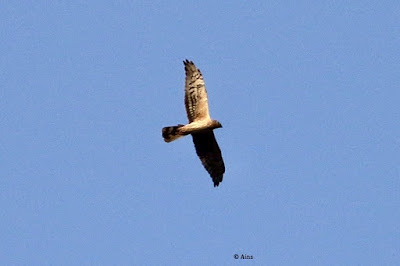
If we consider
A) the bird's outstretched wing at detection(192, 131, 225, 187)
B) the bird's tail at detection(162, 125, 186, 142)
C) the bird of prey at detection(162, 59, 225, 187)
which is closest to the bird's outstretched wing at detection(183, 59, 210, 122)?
the bird of prey at detection(162, 59, 225, 187)

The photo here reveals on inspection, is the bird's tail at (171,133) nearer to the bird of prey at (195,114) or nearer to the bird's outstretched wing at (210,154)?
the bird of prey at (195,114)

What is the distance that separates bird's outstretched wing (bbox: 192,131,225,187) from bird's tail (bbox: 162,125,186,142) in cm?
104

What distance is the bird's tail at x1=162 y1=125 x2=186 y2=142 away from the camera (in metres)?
35.2

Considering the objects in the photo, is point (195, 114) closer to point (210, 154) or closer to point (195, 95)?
point (195, 95)

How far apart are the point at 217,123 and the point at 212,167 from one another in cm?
194

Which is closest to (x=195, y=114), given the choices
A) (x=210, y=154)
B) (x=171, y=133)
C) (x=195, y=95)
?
(x=195, y=95)

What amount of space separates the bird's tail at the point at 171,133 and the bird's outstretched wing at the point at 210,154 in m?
1.04

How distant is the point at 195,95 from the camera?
35.7 m

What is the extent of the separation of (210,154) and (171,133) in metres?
1.88

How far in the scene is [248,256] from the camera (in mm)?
35469

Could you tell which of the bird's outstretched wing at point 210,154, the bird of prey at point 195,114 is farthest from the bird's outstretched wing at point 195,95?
the bird's outstretched wing at point 210,154

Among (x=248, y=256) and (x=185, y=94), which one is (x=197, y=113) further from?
(x=248, y=256)

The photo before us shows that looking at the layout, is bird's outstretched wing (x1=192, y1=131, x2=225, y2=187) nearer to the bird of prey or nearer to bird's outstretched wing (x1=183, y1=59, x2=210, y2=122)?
the bird of prey

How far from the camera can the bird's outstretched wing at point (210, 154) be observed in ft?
119
